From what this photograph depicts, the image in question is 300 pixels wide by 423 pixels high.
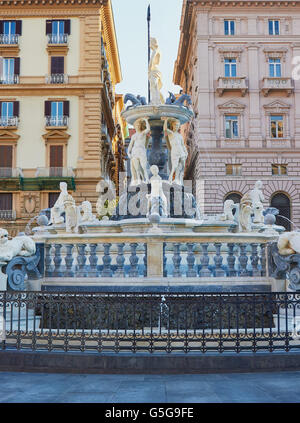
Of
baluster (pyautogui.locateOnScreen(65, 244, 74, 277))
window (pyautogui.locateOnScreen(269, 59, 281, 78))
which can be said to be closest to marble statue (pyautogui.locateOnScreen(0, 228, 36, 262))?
baluster (pyautogui.locateOnScreen(65, 244, 74, 277))

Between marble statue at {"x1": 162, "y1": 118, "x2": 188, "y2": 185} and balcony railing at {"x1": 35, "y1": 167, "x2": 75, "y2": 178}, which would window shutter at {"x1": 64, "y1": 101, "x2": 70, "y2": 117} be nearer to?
balcony railing at {"x1": 35, "y1": 167, "x2": 75, "y2": 178}

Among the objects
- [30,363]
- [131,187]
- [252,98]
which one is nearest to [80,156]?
[252,98]

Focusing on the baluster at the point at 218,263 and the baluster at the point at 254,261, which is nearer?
the baluster at the point at 218,263

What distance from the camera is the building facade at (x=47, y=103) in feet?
115

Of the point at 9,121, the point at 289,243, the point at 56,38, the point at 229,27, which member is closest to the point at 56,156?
the point at 9,121

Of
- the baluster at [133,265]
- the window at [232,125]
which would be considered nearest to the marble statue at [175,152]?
the baluster at [133,265]

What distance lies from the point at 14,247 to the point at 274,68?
32444 mm

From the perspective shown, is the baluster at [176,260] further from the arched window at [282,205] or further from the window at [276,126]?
the window at [276,126]

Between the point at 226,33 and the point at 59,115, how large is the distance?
44.0 ft

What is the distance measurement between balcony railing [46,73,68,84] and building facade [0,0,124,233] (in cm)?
7

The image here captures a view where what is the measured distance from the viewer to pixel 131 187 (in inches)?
555

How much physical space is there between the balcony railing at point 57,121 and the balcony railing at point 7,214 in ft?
21.6

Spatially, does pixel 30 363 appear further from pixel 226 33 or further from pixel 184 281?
pixel 226 33

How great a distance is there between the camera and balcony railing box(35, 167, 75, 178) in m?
35.0
